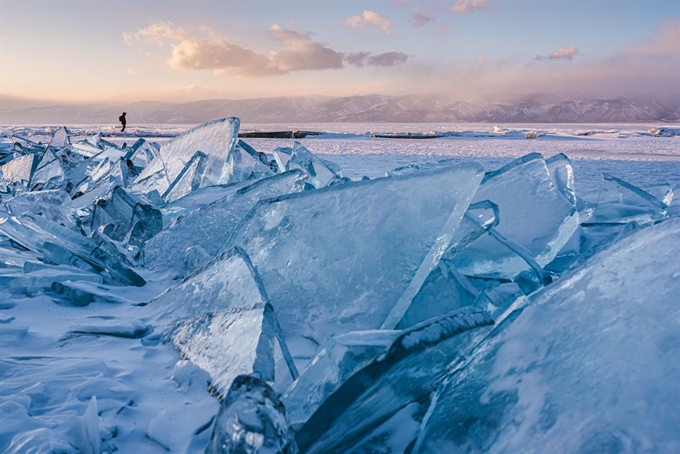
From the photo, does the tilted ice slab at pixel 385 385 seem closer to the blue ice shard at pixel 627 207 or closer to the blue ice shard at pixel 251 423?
the blue ice shard at pixel 251 423

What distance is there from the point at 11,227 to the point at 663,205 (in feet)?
12.5

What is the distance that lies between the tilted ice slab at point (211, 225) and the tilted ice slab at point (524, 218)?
109 centimetres

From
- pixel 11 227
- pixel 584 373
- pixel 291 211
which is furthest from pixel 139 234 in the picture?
pixel 584 373

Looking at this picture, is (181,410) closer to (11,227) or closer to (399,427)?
(399,427)

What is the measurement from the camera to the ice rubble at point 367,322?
2.85ft

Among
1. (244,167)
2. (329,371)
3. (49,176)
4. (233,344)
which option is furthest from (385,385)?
(49,176)

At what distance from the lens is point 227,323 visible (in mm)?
1329

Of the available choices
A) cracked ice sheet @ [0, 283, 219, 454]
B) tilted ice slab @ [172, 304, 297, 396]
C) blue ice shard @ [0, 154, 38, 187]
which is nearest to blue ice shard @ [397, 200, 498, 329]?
tilted ice slab @ [172, 304, 297, 396]

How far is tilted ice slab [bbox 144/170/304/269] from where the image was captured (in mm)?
2490

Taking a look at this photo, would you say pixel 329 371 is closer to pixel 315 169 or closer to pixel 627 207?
pixel 315 169

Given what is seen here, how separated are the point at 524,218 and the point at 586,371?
1354 millimetres

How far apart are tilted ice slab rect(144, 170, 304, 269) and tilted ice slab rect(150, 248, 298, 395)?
66 centimetres

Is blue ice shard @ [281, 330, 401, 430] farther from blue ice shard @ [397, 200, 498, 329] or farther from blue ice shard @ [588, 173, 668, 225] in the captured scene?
blue ice shard @ [588, 173, 668, 225]

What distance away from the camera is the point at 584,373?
894 mm
